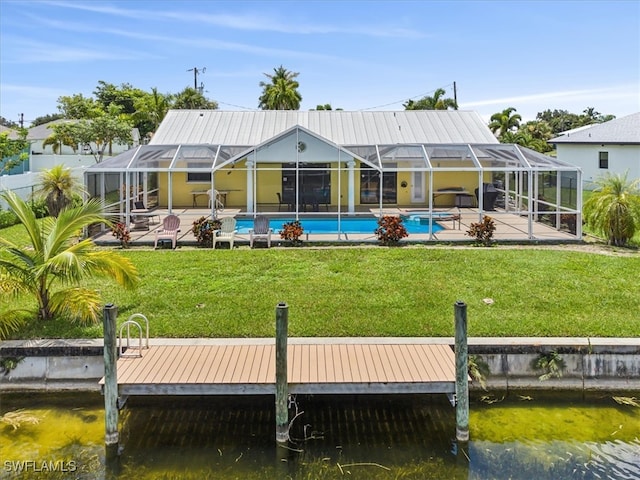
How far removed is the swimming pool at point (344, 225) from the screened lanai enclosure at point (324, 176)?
0.25m

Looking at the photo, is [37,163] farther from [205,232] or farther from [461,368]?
[461,368]

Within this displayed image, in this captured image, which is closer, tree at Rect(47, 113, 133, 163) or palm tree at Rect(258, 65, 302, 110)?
tree at Rect(47, 113, 133, 163)

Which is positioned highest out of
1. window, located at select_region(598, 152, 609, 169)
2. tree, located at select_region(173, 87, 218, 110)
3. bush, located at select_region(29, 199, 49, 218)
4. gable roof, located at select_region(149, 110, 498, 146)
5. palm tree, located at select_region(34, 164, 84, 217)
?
tree, located at select_region(173, 87, 218, 110)

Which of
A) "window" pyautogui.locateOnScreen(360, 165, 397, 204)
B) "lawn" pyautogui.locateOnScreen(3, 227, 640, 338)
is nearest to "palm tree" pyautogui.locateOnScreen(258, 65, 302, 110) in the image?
"window" pyautogui.locateOnScreen(360, 165, 397, 204)

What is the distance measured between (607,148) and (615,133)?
35.6 inches

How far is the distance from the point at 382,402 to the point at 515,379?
6.40ft

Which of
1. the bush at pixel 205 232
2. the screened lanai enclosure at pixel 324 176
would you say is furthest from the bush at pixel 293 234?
the screened lanai enclosure at pixel 324 176

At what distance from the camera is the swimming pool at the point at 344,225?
64.2ft

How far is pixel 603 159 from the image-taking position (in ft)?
111

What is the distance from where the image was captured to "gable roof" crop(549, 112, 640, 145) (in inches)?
1256

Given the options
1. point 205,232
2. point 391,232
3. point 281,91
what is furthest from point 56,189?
point 281,91

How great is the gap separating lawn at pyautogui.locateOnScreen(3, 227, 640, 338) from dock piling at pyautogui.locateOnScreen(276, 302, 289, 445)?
2.30 meters

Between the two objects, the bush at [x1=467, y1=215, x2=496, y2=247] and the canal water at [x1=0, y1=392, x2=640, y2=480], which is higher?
the bush at [x1=467, y1=215, x2=496, y2=247]

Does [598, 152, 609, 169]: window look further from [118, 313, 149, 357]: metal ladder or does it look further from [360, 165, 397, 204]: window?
[118, 313, 149, 357]: metal ladder
